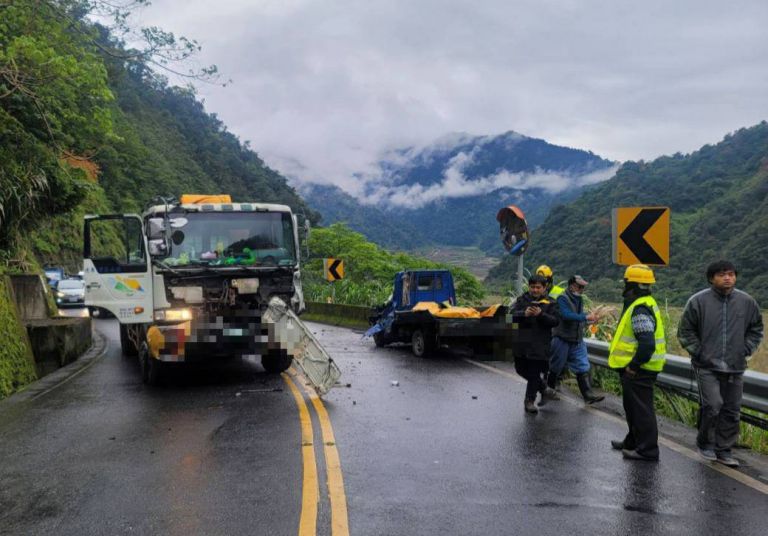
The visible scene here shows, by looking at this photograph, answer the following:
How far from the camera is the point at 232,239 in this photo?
35.6 ft

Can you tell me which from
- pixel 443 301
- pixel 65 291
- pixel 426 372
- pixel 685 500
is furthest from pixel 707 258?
pixel 685 500

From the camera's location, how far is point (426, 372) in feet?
39.3

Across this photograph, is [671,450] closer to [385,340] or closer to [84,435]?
[84,435]

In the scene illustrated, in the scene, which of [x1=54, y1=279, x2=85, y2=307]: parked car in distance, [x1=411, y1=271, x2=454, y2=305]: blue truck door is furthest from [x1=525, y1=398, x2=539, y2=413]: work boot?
[x1=54, y1=279, x2=85, y2=307]: parked car in distance

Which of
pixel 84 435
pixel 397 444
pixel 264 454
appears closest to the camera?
pixel 264 454

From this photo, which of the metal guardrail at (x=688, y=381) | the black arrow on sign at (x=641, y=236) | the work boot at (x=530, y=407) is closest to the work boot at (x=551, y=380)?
the metal guardrail at (x=688, y=381)

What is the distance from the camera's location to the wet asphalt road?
15.5 ft

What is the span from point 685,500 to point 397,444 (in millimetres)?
2670

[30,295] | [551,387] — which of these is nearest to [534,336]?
[551,387]

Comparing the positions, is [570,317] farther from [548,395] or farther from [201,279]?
[201,279]

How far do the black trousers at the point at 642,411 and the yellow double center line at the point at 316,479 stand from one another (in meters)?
2.72

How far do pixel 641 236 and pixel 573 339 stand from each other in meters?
1.63

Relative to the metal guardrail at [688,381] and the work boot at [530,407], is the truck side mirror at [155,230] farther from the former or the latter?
the metal guardrail at [688,381]

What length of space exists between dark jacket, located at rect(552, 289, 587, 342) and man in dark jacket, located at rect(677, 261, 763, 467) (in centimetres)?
267
